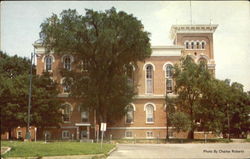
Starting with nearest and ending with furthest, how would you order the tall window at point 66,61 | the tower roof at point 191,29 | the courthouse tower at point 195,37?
the tall window at point 66,61 → the courthouse tower at point 195,37 → the tower roof at point 191,29

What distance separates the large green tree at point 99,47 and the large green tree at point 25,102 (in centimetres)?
333

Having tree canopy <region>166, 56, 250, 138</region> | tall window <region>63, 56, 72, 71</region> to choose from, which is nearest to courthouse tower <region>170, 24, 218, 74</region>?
tree canopy <region>166, 56, 250, 138</region>

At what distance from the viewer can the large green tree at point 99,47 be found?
4147 centimetres

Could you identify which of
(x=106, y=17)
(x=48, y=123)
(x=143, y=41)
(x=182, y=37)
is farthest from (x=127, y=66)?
(x=182, y=37)

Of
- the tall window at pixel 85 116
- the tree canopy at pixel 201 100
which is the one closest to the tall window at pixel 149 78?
the tree canopy at pixel 201 100

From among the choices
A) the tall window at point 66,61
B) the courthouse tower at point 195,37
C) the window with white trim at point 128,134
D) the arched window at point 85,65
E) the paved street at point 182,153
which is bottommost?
the window with white trim at point 128,134

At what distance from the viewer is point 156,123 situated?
2083 inches

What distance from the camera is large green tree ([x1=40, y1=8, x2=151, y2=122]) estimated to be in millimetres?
41469

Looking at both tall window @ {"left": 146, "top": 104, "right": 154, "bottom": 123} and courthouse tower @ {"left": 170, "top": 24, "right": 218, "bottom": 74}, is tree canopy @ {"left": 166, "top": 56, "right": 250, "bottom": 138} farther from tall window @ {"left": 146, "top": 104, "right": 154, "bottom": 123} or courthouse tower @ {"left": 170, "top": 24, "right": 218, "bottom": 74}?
courthouse tower @ {"left": 170, "top": 24, "right": 218, "bottom": 74}

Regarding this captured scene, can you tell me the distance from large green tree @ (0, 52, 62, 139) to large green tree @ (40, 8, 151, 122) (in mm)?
3331

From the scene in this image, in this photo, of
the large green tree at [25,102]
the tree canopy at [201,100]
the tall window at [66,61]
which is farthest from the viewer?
the tall window at [66,61]

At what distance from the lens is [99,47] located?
41.3 meters

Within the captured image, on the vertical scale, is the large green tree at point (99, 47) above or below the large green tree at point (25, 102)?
above

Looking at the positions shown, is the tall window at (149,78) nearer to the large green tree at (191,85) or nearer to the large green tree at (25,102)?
the large green tree at (191,85)
